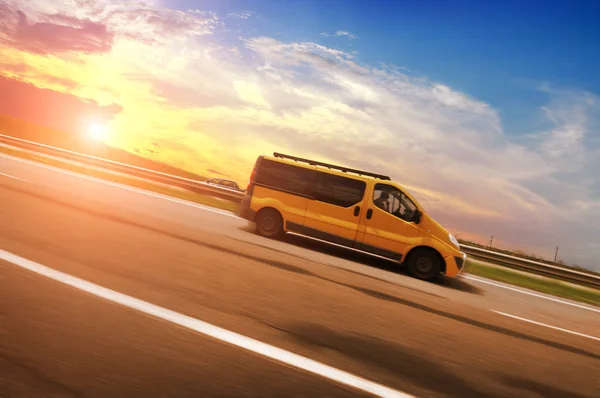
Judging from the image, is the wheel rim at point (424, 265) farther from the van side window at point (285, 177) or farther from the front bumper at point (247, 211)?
the front bumper at point (247, 211)

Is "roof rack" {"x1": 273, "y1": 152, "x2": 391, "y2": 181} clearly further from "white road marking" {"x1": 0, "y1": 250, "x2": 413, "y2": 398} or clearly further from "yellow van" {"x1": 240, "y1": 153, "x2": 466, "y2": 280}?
"white road marking" {"x1": 0, "y1": 250, "x2": 413, "y2": 398}

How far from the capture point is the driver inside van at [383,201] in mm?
9914

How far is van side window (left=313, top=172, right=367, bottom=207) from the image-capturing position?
33.2 ft

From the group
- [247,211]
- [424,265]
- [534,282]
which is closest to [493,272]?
[534,282]

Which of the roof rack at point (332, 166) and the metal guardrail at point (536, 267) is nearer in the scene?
the roof rack at point (332, 166)

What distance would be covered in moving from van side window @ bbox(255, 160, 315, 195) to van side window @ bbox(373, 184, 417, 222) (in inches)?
64.8

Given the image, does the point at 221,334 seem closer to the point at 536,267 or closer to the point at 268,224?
the point at 268,224

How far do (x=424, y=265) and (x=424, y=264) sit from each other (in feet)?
0.07

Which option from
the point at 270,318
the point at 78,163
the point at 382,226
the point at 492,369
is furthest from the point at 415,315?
the point at 78,163

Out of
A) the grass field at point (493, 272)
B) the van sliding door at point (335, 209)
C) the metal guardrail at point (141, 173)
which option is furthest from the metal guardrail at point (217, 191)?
the van sliding door at point (335, 209)

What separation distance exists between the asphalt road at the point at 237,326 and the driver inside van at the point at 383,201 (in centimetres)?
220

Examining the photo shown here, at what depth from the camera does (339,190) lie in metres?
10.3

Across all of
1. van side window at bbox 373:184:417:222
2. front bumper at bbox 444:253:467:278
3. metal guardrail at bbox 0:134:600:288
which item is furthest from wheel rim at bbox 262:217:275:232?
metal guardrail at bbox 0:134:600:288

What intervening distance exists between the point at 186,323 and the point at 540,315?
6293mm
